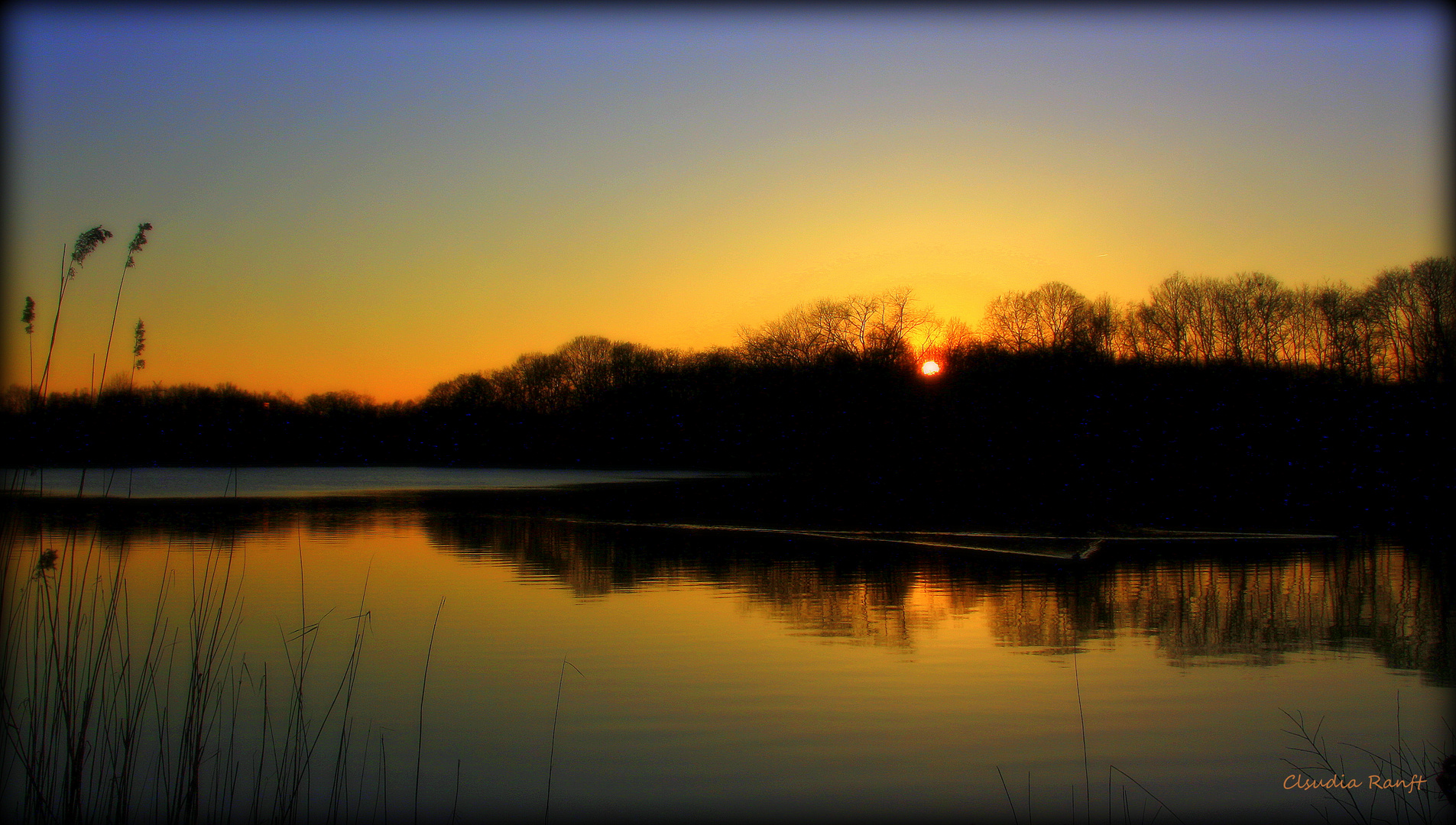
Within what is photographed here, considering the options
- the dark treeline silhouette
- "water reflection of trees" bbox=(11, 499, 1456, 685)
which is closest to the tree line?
the dark treeline silhouette

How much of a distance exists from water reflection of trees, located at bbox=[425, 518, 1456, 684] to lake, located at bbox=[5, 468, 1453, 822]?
94mm

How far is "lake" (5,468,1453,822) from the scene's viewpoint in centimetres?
705

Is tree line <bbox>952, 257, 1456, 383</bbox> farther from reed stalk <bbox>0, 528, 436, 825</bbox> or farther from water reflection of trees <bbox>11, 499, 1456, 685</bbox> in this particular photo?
reed stalk <bbox>0, 528, 436, 825</bbox>

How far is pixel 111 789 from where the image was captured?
19.4ft

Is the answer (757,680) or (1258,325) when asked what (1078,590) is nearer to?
(757,680)

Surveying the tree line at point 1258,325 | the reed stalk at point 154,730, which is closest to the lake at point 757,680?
the reed stalk at point 154,730

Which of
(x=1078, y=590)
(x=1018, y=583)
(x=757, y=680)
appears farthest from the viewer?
(x=1018, y=583)

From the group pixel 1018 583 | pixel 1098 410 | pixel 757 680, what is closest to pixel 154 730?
pixel 757 680

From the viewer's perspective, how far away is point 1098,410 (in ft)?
162

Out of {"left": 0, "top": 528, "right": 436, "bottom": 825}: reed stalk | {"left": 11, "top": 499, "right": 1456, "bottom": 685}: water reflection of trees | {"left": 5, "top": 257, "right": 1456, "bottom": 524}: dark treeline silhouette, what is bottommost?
{"left": 0, "top": 528, "right": 436, "bottom": 825}: reed stalk

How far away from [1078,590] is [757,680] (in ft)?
24.9

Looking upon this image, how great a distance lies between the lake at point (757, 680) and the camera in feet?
23.1

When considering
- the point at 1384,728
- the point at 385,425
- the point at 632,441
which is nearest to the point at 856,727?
the point at 1384,728

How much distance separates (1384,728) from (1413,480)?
118ft
